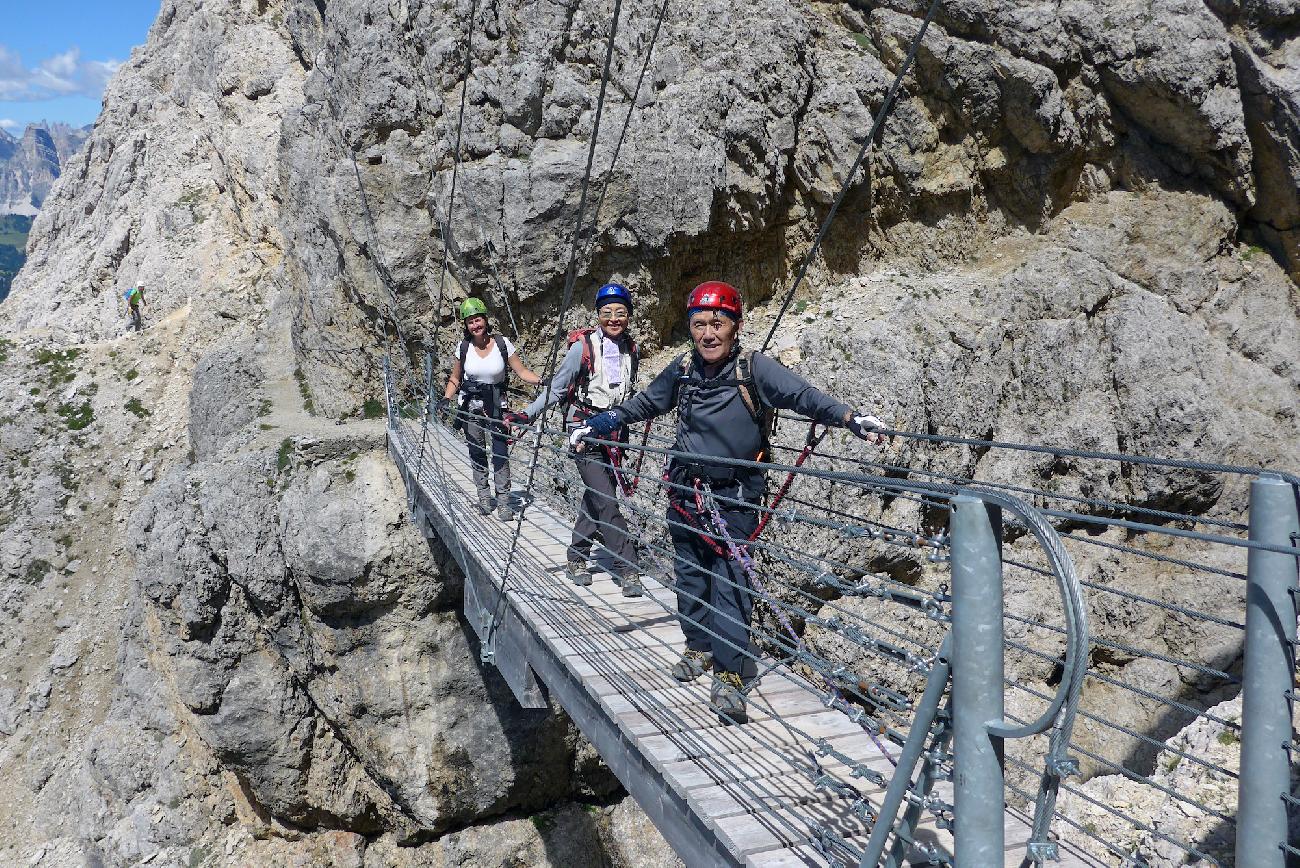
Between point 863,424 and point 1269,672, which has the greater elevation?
point 863,424

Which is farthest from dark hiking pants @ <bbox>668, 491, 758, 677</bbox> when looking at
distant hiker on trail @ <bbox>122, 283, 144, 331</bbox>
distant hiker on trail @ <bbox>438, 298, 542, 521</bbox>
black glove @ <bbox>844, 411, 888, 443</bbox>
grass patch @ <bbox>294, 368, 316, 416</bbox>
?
distant hiker on trail @ <bbox>122, 283, 144, 331</bbox>

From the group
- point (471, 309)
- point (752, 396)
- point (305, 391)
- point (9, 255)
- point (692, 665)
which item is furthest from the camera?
point (9, 255)

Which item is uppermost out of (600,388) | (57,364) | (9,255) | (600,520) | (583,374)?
(9,255)

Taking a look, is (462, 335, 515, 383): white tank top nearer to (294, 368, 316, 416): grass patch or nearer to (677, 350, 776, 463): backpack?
(677, 350, 776, 463): backpack

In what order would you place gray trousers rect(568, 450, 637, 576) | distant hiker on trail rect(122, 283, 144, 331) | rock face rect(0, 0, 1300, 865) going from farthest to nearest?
distant hiker on trail rect(122, 283, 144, 331) < rock face rect(0, 0, 1300, 865) < gray trousers rect(568, 450, 637, 576)

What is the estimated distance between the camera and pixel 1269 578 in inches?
83.8

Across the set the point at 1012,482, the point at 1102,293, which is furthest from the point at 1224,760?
the point at 1102,293

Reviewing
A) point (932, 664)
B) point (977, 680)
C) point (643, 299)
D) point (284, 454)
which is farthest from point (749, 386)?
point (284, 454)

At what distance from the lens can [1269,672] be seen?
2.13m

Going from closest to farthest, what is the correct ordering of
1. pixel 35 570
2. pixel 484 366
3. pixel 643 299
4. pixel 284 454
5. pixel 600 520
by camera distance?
1. pixel 600 520
2. pixel 484 366
3. pixel 284 454
4. pixel 643 299
5. pixel 35 570

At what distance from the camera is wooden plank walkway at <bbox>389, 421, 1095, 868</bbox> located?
9.86ft

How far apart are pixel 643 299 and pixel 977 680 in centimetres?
900

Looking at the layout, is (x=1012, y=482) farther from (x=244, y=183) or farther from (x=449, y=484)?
(x=244, y=183)

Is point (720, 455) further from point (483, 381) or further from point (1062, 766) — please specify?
point (483, 381)
